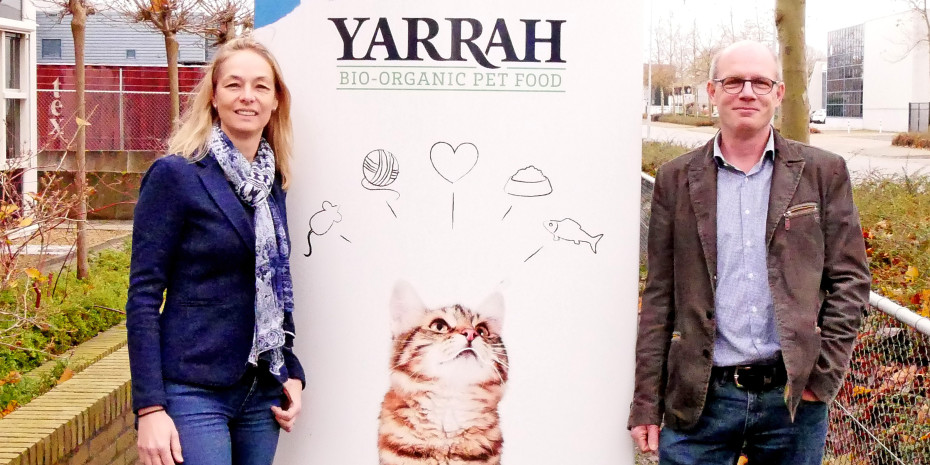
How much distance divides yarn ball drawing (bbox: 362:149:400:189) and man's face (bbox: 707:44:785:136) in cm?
103

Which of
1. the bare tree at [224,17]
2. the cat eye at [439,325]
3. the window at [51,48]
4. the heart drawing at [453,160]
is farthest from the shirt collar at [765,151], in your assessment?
the window at [51,48]

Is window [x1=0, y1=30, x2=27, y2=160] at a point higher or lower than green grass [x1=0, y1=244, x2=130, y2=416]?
higher

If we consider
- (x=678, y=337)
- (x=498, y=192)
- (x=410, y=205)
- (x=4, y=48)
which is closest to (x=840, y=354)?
(x=678, y=337)

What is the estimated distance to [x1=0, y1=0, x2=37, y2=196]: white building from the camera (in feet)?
39.4

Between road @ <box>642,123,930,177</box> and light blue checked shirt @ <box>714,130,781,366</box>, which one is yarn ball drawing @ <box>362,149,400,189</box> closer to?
light blue checked shirt @ <box>714,130,781,366</box>

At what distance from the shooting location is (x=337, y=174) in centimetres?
315

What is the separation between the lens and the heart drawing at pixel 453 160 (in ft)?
10.2

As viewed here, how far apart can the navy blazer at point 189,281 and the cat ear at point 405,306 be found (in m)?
0.62

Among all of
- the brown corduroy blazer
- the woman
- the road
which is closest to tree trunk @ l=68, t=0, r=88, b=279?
the woman

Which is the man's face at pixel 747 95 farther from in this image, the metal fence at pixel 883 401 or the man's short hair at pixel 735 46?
the metal fence at pixel 883 401

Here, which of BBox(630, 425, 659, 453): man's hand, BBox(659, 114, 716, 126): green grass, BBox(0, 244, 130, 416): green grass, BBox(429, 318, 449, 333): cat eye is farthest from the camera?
BBox(659, 114, 716, 126): green grass

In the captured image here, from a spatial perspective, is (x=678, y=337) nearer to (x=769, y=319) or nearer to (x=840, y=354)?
(x=769, y=319)

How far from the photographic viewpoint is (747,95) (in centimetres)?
274

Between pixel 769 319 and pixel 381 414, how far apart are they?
1304 millimetres
